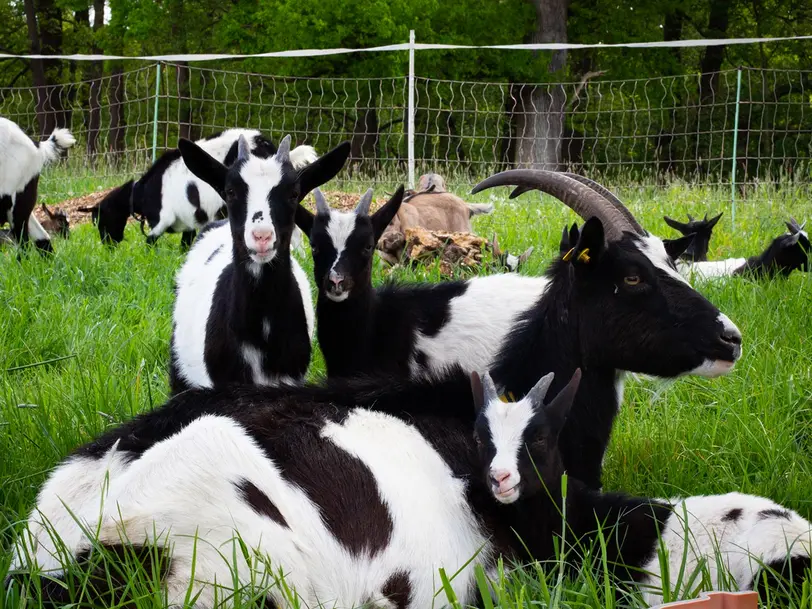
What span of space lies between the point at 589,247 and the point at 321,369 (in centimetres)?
210

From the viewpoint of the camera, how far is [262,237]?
12.5 ft

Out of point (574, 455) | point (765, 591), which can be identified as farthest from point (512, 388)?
point (765, 591)

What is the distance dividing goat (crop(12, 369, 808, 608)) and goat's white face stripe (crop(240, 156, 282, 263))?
3.69 feet

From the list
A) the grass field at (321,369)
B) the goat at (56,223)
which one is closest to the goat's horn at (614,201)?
the grass field at (321,369)

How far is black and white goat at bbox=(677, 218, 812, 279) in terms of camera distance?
666cm

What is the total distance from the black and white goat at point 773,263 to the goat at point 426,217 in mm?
1912

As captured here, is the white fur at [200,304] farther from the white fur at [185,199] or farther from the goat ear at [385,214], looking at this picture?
the white fur at [185,199]

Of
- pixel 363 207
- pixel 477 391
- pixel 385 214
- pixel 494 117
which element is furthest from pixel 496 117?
pixel 477 391

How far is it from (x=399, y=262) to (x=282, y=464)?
4.72 m

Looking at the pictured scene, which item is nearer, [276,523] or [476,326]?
[276,523]

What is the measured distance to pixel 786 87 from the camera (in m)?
26.2

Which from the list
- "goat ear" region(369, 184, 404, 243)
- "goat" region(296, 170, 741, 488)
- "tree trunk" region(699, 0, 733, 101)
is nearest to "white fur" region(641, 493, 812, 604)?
"goat" region(296, 170, 741, 488)

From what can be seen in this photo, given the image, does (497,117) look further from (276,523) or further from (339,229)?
(276,523)

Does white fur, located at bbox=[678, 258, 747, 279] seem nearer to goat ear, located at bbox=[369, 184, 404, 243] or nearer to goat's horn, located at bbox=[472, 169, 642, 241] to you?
goat ear, located at bbox=[369, 184, 404, 243]
